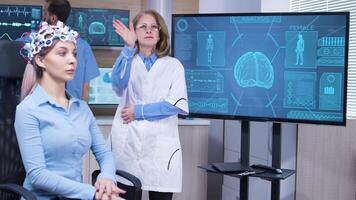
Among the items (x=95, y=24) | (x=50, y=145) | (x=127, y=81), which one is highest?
(x=95, y=24)

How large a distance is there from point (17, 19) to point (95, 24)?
1.79ft

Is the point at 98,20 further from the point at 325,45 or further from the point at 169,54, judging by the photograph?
the point at 325,45

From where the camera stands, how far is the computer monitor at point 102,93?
3654 millimetres

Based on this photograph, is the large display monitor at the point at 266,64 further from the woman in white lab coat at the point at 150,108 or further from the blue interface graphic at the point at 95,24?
the blue interface graphic at the point at 95,24

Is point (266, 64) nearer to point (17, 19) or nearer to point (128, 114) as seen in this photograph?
point (128, 114)

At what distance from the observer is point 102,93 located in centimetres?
367

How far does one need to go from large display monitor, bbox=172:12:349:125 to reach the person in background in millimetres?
641

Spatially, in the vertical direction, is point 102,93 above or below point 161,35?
below

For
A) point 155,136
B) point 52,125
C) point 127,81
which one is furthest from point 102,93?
point 52,125

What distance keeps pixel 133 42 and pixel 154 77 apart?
0.20m

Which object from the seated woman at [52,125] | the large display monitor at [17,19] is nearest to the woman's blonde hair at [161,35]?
the seated woman at [52,125]

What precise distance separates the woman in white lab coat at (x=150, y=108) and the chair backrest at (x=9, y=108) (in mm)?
598

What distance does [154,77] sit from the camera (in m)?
2.43

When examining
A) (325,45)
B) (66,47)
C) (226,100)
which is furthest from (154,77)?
(325,45)
